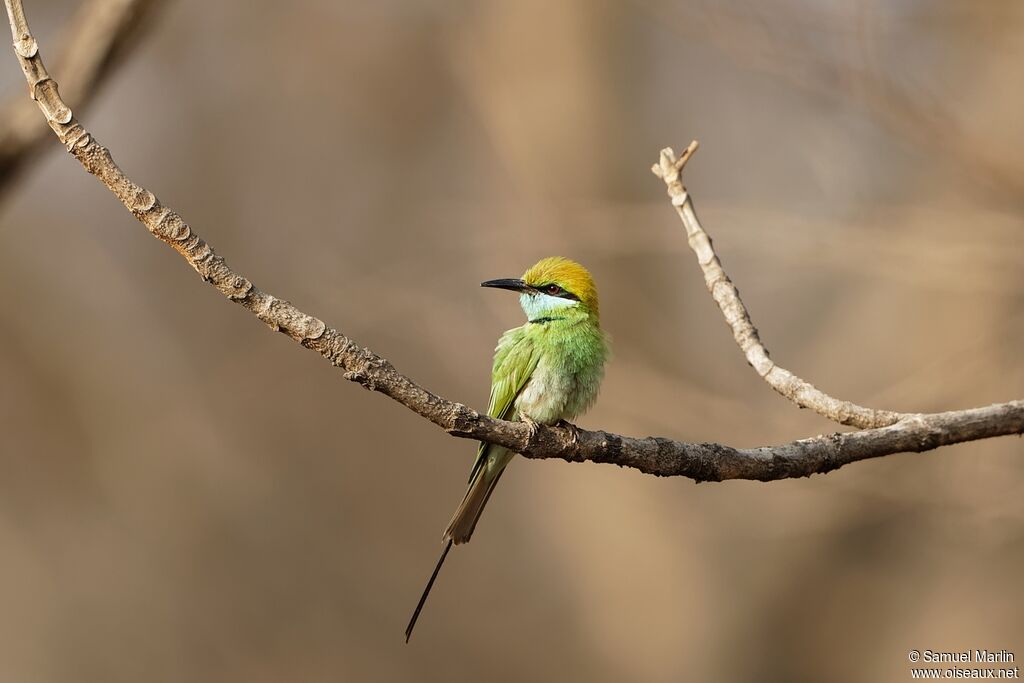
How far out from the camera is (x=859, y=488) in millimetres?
4309

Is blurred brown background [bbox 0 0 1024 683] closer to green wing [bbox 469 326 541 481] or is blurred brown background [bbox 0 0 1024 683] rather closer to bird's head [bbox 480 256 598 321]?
bird's head [bbox 480 256 598 321]

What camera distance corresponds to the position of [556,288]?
2.88m

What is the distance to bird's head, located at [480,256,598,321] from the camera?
9.36ft

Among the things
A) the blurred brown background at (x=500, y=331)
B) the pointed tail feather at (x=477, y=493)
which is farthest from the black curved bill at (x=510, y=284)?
the blurred brown background at (x=500, y=331)

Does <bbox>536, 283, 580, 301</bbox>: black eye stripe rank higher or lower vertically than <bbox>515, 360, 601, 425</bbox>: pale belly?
higher

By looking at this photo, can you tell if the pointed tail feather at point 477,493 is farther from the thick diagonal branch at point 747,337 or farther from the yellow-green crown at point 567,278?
the thick diagonal branch at point 747,337

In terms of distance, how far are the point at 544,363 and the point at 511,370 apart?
105mm

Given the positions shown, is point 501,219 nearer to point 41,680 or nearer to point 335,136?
point 335,136

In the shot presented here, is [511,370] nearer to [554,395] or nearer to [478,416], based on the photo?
[554,395]

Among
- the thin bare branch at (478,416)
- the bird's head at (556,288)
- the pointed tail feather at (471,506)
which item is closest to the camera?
the thin bare branch at (478,416)

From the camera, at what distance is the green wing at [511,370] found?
2744 millimetres

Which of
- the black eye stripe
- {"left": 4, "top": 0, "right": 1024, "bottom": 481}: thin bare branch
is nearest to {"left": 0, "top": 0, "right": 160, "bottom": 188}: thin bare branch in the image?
{"left": 4, "top": 0, "right": 1024, "bottom": 481}: thin bare branch

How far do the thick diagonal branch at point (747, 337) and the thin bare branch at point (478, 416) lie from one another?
0.07 ft

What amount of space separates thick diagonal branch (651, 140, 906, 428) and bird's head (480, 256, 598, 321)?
0.49 m
